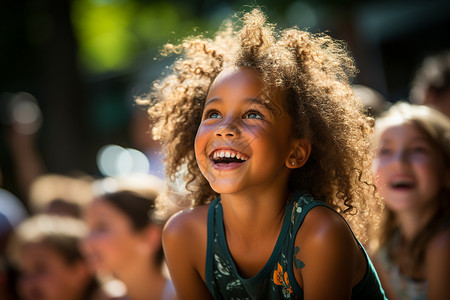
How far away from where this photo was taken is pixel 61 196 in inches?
208

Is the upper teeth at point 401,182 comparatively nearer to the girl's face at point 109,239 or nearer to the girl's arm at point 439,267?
the girl's arm at point 439,267

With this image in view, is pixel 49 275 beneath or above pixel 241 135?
beneath

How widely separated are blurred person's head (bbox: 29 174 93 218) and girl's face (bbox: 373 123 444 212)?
2.89 meters

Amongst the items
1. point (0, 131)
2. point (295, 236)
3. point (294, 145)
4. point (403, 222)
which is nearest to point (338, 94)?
point (294, 145)

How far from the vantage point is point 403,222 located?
10.5 ft

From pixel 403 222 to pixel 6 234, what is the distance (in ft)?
12.5

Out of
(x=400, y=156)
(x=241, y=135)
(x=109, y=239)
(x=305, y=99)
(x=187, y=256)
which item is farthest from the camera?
(x=109, y=239)

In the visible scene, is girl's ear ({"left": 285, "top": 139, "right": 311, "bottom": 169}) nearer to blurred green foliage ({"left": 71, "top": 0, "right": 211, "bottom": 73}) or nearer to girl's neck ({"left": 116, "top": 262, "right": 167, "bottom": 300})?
girl's neck ({"left": 116, "top": 262, "right": 167, "bottom": 300})

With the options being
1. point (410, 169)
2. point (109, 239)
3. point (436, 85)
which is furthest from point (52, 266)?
point (436, 85)

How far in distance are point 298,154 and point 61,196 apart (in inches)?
145

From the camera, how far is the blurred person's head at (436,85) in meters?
4.05

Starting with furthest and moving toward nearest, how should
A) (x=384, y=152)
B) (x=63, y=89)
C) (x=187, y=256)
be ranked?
(x=63, y=89), (x=384, y=152), (x=187, y=256)

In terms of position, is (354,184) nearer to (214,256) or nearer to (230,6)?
(214,256)

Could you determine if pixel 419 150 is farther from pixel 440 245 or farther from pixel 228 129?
pixel 228 129
